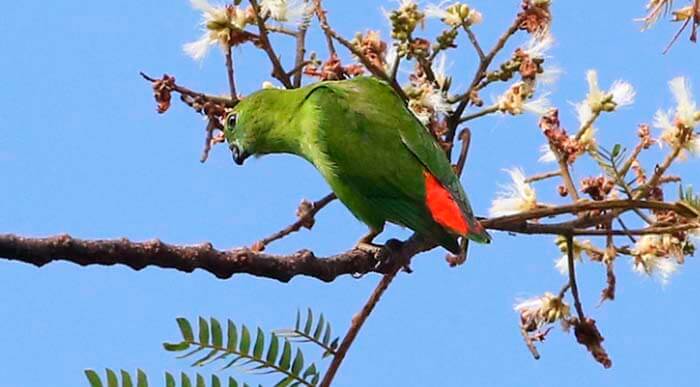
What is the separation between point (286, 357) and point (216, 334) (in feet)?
0.55

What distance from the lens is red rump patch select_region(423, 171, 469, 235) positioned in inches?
113

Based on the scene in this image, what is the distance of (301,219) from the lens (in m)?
2.91

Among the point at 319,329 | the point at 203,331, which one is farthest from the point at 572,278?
the point at 203,331

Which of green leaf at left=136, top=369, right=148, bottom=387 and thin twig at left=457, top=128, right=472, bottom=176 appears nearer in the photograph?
green leaf at left=136, top=369, right=148, bottom=387

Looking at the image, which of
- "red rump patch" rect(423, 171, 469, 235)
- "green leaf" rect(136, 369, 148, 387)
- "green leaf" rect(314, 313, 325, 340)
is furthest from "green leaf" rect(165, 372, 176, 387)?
"red rump patch" rect(423, 171, 469, 235)

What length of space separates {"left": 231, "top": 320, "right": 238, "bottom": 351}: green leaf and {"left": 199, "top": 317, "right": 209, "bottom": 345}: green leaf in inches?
1.7

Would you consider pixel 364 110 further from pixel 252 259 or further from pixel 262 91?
pixel 252 259

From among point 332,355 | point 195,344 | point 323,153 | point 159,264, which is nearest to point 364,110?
point 323,153

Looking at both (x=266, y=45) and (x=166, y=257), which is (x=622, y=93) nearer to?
(x=266, y=45)

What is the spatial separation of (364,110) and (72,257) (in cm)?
167

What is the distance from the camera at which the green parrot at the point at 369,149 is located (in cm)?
309

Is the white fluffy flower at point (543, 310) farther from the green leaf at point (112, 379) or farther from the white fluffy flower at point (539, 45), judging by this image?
the green leaf at point (112, 379)

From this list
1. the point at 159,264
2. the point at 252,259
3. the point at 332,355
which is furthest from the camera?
the point at 332,355

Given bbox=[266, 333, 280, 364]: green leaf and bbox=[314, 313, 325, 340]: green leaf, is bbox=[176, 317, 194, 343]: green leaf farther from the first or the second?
bbox=[314, 313, 325, 340]: green leaf
